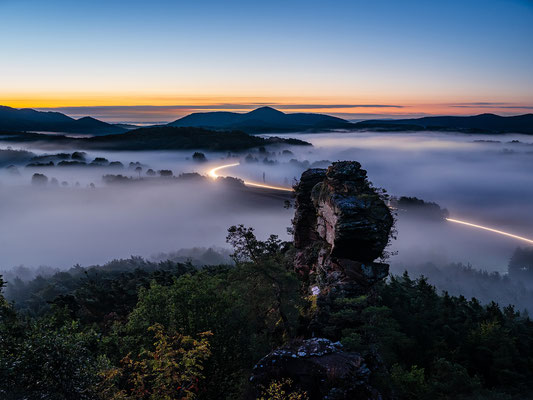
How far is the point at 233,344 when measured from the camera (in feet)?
91.0

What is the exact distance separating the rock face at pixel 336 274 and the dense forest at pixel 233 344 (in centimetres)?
132

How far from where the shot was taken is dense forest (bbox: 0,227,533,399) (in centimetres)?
1595

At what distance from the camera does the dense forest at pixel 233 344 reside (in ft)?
52.3

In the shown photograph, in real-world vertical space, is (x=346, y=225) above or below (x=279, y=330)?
above

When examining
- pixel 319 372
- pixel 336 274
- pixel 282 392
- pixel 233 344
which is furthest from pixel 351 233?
pixel 282 392

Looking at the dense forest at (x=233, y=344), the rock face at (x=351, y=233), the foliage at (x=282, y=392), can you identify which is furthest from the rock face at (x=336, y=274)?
the dense forest at (x=233, y=344)

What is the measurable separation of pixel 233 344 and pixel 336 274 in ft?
48.9

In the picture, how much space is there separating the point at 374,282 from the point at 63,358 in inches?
1199

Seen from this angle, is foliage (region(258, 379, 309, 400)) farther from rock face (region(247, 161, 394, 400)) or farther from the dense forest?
rock face (region(247, 161, 394, 400))

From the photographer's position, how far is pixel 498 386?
1538 inches

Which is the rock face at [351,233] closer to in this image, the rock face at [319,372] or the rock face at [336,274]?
the rock face at [336,274]

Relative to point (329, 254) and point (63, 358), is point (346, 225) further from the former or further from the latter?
point (63, 358)

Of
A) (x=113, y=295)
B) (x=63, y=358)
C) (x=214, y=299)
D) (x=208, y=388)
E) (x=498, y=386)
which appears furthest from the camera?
(x=113, y=295)

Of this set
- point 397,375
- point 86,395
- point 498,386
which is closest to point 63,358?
point 86,395
